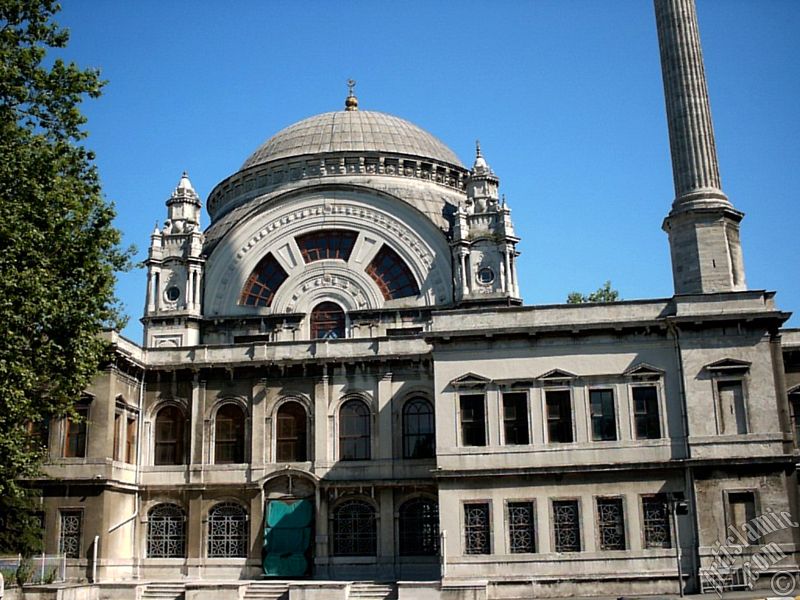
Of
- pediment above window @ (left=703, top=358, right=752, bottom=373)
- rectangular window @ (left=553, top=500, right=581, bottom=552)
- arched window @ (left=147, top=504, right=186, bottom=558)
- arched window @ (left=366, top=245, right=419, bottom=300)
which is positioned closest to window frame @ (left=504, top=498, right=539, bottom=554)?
rectangular window @ (left=553, top=500, right=581, bottom=552)

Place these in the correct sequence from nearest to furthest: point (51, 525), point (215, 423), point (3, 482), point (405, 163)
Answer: point (3, 482)
point (51, 525)
point (215, 423)
point (405, 163)

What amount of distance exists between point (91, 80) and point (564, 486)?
18034mm

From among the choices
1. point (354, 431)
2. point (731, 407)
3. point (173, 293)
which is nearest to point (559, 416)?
point (731, 407)

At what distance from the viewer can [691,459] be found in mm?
27969

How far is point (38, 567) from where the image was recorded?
28.7 m

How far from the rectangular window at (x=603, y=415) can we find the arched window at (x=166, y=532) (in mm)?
14912

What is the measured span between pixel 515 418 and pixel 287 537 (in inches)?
A: 363

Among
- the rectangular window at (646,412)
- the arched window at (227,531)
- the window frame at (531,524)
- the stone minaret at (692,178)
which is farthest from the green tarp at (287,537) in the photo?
the stone minaret at (692,178)

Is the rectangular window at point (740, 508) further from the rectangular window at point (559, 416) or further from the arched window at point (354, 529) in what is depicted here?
the arched window at point (354, 529)

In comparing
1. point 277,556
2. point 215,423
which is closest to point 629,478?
point 277,556

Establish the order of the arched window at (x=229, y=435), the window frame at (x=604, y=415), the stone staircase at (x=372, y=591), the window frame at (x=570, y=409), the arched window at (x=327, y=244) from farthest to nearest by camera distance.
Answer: the arched window at (x=327, y=244) < the arched window at (x=229, y=435) < the window frame at (x=570, y=409) < the window frame at (x=604, y=415) < the stone staircase at (x=372, y=591)

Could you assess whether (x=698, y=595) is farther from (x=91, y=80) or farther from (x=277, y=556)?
(x=91, y=80)

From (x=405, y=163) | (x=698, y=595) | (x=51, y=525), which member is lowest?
(x=698, y=595)

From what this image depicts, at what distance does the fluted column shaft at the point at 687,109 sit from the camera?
31844 mm
